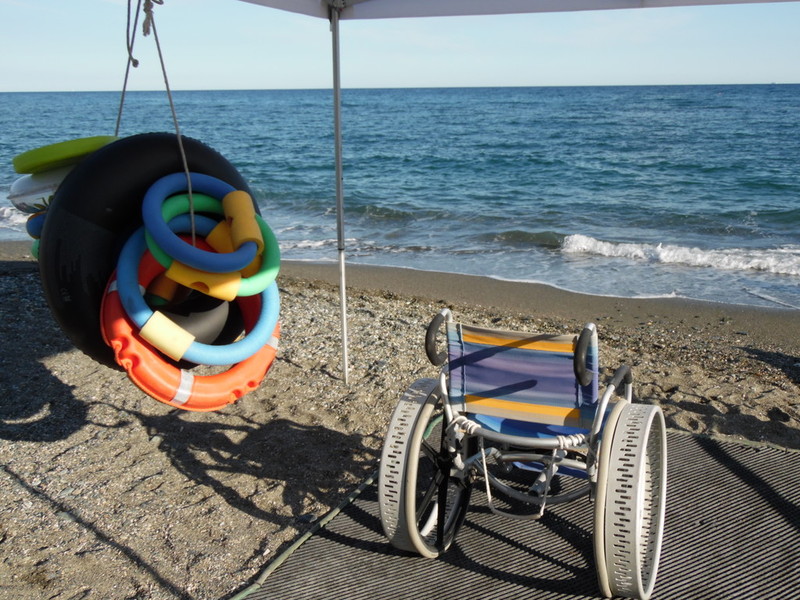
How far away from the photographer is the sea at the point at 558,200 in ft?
28.7

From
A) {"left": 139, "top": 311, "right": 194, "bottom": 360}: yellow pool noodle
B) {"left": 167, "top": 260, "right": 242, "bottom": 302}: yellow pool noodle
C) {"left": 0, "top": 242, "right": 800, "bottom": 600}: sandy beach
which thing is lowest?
{"left": 0, "top": 242, "right": 800, "bottom": 600}: sandy beach

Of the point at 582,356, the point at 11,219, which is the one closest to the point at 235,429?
the point at 582,356

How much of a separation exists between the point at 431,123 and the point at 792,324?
29779 mm

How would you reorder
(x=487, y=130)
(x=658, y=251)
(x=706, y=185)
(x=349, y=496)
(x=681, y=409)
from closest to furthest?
(x=349, y=496) < (x=681, y=409) < (x=658, y=251) < (x=706, y=185) < (x=487, y=130)

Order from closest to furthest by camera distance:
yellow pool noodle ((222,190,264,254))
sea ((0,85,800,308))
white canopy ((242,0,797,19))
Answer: yellow pool noodle ((222,190,264,254)) < white canopy ((242,0,797,19)) < sea ((0,85,800,308))

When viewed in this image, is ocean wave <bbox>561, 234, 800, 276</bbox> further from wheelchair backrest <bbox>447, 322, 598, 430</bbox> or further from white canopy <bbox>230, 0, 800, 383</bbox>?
wheelchair backrest <bbox>447, 322, 598, 430</bbox>

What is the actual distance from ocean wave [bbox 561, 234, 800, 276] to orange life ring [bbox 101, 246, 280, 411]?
7.37 metres

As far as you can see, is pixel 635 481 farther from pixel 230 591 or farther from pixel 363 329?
pixel 363 329

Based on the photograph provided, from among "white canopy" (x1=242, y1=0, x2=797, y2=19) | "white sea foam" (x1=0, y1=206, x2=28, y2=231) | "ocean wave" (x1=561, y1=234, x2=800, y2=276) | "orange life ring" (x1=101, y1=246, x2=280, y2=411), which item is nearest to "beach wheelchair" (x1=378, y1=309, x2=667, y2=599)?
"orange life ring" (x1=101, y1=246, x2=280, y2=411)

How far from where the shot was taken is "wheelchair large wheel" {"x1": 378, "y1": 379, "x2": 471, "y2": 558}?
2.57m

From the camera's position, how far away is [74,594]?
8.45 ft

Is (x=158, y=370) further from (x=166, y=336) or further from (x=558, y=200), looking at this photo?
(x=558, y=200)

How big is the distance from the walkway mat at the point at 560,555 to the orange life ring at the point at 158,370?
2.30 ft

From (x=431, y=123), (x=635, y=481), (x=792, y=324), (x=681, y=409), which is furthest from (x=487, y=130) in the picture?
(x=635, y=481)
